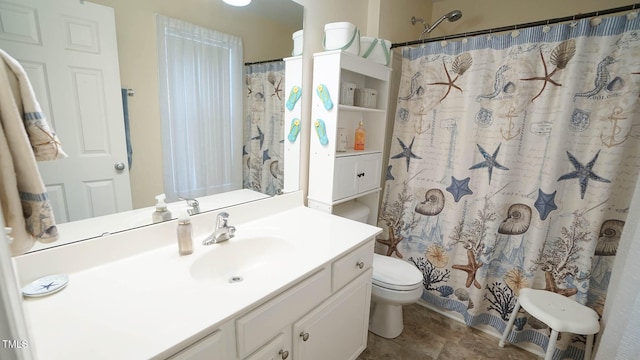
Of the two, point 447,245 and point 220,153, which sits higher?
point 220,153

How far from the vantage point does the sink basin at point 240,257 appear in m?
1.10

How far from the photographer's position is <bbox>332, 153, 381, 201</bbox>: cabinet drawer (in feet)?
5.40

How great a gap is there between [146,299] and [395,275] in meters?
1.33

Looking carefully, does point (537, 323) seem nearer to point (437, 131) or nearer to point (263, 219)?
point (437, 131)

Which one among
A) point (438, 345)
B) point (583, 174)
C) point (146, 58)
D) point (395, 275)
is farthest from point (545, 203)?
point (146, 58)

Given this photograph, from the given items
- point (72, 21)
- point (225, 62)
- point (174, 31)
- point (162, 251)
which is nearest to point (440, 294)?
point (162, 251)

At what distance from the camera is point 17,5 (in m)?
0.78

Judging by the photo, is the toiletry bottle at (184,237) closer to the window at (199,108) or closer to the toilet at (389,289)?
the window at (199,108)

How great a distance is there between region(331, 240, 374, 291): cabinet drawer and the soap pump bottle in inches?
27.4

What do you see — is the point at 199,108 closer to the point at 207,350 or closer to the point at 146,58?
the point at 146,58

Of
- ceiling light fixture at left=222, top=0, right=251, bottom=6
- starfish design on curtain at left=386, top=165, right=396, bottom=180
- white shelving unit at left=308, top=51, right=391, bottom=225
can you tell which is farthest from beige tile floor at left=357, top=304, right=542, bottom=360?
ceiling light fixture at left=222, top=0, right=251, bottom=6

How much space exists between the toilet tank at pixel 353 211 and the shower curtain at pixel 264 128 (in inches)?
A: 19.4

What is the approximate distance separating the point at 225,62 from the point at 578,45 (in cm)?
176

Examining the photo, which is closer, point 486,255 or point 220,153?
point 220,153
